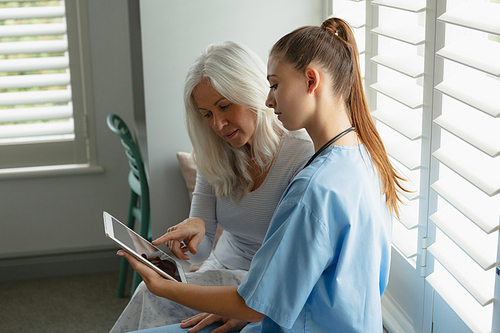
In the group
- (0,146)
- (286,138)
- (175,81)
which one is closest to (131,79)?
(0,146)

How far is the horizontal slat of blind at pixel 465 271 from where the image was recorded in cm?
99

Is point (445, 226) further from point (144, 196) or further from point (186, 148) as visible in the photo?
point (144, 196)

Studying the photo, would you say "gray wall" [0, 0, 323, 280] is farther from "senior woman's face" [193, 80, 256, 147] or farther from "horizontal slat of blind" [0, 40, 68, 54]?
"senior woman's face" [193, 80, 256, 147]

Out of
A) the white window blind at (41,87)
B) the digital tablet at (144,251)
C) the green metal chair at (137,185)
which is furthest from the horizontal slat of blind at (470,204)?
the white window blind at (41,87)

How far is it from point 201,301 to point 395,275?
0.70 meters

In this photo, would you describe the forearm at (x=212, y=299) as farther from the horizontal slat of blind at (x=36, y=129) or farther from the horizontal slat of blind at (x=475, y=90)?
the horizontal slat of blind at (x=36, y=129)

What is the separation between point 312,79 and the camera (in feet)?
3.10

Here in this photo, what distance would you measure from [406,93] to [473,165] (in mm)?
321

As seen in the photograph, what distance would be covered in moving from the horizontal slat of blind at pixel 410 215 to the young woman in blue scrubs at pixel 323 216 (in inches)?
10.1

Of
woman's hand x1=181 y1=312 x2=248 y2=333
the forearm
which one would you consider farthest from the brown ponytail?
woman's hand x1=181 y1=312 x2=248 y2=333

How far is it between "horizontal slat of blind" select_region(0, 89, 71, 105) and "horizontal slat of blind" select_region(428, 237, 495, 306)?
7.34ft

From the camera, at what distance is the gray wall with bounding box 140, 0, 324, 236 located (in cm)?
182

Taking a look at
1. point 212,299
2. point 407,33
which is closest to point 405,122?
point 407,33

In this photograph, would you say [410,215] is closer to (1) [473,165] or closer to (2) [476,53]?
(1) [473,165]
